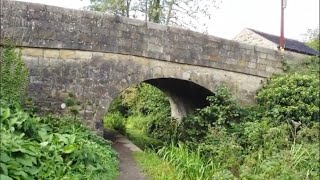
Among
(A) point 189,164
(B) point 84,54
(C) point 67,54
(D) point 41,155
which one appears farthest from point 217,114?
(D) point 41,155

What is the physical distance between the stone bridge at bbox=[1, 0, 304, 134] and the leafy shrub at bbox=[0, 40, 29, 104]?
0.52 meters

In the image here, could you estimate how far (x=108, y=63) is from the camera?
7559 millimetres

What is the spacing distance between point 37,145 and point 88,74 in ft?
10.1

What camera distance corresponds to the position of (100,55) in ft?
24.5

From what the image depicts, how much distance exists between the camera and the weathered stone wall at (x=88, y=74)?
22.7 feet

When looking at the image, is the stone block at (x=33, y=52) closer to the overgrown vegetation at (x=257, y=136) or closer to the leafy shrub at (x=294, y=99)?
the overgrown vegetation at (x=257, y=136)

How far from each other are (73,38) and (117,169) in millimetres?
2655

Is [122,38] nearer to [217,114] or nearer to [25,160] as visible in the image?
[217,114]

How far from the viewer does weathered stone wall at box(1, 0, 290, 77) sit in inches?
266

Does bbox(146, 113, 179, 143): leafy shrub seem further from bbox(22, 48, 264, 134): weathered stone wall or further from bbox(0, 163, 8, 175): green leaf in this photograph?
bbox(0, 163, 8, 175): green leaf

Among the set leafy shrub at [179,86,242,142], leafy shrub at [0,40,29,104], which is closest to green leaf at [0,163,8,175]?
leafy shrub at [0,40,29,104]

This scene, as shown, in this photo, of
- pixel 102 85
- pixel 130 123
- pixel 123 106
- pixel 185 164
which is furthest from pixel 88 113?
pixel 123 106

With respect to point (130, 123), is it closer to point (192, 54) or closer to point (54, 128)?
point (192, 54)

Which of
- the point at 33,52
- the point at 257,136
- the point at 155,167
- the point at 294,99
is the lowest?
the point at 155,167
